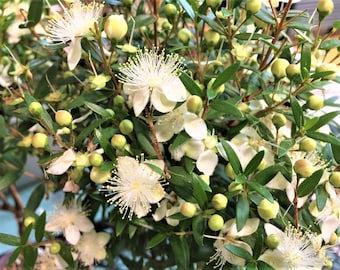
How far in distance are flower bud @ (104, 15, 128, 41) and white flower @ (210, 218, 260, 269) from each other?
256 millimetres

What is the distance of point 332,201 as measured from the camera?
63cm

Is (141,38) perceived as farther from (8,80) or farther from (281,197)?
(281,197)

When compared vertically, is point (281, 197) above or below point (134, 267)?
above

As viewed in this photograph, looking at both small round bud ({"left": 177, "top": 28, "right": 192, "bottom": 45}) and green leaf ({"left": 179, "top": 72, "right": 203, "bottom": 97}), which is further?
small round bud ({"left": 177, "top": 28, "right": 192, "bottom": 45})

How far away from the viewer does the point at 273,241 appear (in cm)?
58

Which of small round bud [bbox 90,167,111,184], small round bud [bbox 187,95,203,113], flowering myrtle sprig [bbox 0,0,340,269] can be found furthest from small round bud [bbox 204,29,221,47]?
small round bud [bbox 90,167,111,184]

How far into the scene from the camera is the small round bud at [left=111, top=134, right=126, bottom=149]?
60 cm

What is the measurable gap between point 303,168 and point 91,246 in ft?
1.07

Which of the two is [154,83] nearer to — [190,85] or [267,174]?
[190,85]

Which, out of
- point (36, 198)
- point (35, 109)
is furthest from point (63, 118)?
point (36, 198)

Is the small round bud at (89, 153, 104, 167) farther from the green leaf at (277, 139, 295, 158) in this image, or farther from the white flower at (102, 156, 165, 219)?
the green leaf at (277, 139, 295, 158)

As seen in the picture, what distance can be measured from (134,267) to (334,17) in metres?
0.48

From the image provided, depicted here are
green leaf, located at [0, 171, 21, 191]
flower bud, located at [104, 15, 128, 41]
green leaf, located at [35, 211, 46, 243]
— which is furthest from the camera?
green leaf, located at [0, 171, 21, 191]

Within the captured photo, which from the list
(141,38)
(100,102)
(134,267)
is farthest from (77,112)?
(134,267)
